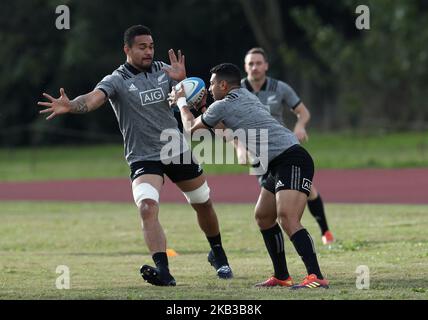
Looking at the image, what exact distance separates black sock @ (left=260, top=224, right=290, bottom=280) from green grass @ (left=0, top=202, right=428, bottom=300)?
0.37 m

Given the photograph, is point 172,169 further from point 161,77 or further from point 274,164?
point 274,164

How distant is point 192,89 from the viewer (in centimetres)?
1144

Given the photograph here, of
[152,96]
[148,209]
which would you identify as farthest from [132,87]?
[148,209]

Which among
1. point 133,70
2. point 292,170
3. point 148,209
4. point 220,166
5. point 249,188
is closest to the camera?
point 292,170

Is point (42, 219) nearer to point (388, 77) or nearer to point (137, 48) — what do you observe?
point (137, 48)

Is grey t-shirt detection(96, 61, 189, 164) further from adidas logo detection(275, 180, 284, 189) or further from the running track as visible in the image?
the running track

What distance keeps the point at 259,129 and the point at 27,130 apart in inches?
1527

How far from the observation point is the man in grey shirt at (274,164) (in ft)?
34.4

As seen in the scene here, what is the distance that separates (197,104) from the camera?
457 inches

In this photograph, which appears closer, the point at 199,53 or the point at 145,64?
the point at 145,64

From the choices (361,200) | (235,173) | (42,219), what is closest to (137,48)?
(42,219)

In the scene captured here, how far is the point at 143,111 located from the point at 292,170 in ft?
6.24

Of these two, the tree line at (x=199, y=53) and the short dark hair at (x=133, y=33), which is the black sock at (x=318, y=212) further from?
the tree line at (x=199, y=53)

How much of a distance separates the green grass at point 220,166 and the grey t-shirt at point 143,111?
19.1 m
